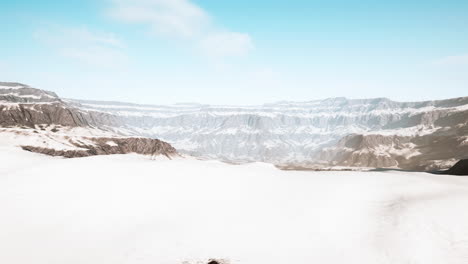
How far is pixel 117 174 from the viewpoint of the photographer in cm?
2405

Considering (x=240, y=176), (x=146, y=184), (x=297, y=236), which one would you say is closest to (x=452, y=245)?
(x=297, y=236)

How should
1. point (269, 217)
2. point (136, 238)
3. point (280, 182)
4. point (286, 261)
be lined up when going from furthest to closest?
point (280, 182) → point (269, 217) → point (136, 238) → point (286, 261)

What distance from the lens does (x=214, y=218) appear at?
19.8 m

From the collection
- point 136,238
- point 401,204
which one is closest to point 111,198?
point 136,238

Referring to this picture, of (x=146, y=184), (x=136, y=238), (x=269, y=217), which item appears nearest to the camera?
(x=136, y=238)

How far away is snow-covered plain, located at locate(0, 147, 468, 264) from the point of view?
15.8 meters

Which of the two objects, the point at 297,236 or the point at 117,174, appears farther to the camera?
the point at 117,174

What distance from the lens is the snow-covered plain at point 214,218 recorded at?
1577 cm

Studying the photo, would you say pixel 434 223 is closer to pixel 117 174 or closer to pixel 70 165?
pixel 117 174

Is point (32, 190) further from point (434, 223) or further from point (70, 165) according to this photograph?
point (434, 223)

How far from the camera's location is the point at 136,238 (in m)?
17.2

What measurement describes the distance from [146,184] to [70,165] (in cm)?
608

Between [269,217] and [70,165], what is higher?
[70,165]

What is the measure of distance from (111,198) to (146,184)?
2.98 meters
